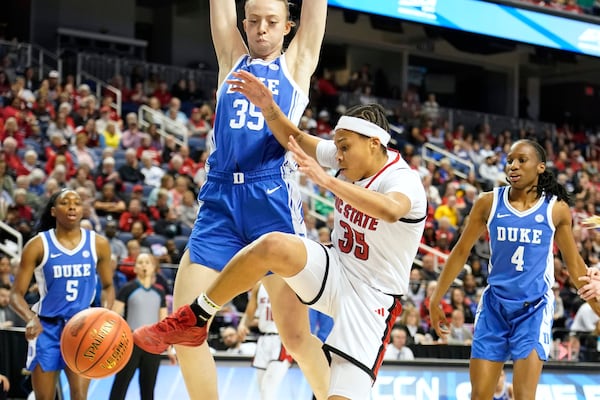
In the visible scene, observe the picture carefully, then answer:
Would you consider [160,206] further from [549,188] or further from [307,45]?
[307,45]

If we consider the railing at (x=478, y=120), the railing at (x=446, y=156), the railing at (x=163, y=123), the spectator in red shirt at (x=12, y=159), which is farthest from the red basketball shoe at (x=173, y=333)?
the railing at (x=478, y=120)

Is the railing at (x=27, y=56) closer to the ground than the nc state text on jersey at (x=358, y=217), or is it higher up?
higher up

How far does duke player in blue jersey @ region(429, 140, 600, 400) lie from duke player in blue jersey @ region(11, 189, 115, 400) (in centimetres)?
268

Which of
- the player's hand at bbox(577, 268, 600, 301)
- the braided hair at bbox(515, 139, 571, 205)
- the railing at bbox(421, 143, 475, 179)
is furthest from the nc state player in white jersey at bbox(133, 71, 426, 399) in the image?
the railing at bbox(421, 143, 475, 179)

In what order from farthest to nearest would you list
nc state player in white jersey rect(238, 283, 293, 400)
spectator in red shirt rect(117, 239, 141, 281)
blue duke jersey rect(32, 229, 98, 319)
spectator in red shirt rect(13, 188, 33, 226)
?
spectator in red shirt rect(13, 188, 33, 226) < spectator in red shirt rect(117, 239, 141, 281) < nc state player in white jersey rect(238, 283, 293, 400) < blue duke jersey rect(32, 229, 98, 319)

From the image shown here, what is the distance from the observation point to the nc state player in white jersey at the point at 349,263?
4223mm

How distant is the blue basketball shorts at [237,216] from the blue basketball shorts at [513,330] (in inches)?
71.8

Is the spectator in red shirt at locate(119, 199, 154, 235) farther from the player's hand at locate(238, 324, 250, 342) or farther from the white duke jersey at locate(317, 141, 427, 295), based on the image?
the white duke jersey at locate(317, 141, 427, 295)

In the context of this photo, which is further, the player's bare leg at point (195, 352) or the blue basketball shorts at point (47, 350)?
the blue basketball shorts at point (47, 350)

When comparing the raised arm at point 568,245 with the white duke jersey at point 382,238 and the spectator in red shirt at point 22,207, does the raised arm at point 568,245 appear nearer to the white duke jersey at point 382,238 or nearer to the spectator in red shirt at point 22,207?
the white duke jersey at point 382,238

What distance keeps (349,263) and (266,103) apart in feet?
2.89

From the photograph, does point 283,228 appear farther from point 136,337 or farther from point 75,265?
point 75,265

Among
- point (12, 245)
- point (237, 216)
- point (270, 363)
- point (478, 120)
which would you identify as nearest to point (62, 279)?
point (270, 363)

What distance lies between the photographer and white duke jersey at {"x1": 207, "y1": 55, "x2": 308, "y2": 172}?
183 inches
